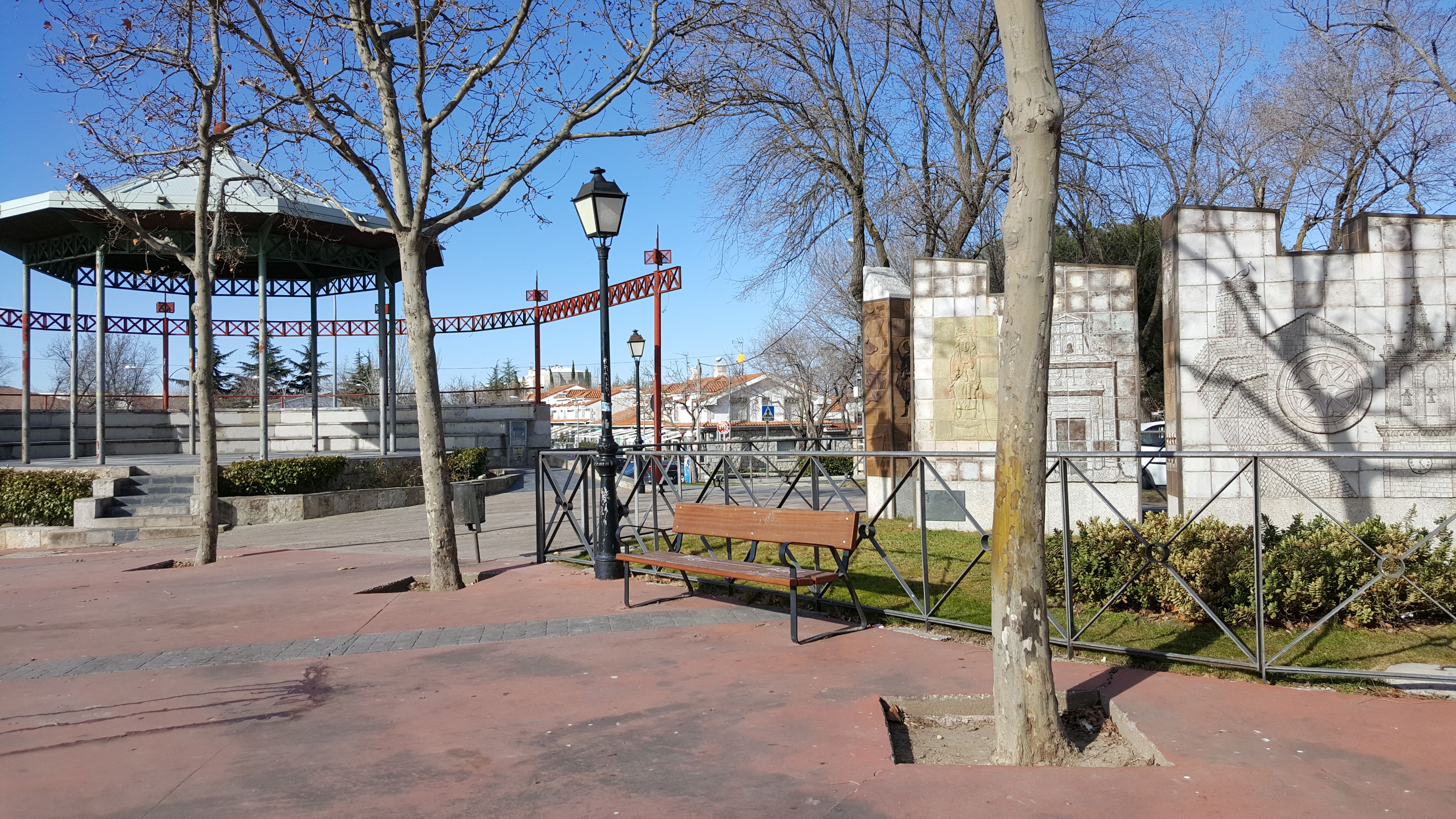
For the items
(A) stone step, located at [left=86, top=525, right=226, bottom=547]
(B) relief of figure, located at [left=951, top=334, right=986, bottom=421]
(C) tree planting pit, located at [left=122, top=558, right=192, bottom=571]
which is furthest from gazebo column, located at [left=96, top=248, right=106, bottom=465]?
(B) relief of figure, located at [left=951, top=334, right=986, bottom=421]

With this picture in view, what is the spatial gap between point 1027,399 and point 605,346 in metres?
5.85

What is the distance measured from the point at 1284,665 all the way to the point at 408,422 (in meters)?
28.3

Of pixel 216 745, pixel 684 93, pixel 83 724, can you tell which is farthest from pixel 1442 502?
pixel 83 724

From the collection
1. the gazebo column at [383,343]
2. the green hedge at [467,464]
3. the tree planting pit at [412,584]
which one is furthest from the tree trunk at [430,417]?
the gazebo column at [383,343]

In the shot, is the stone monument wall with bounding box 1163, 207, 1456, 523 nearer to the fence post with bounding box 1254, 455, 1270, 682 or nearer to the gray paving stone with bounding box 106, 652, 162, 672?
the fence post with bounding box 1254, 455, 1270, 682

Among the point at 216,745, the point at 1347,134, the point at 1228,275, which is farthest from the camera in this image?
the point at 1347,134

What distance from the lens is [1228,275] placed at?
31.2ft

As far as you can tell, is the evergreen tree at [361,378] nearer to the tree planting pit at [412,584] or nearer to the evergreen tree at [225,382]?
the evergreen tree at [225,382]

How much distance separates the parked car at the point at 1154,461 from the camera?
48.6 feet

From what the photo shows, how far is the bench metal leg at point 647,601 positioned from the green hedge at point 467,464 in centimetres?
1310

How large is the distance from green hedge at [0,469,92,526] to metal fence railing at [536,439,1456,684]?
1089cm

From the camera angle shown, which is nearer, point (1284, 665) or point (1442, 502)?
point (1284, 665)

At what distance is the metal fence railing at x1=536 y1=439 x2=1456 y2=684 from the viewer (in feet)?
18.8

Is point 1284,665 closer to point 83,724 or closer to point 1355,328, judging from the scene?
point 1355,328
